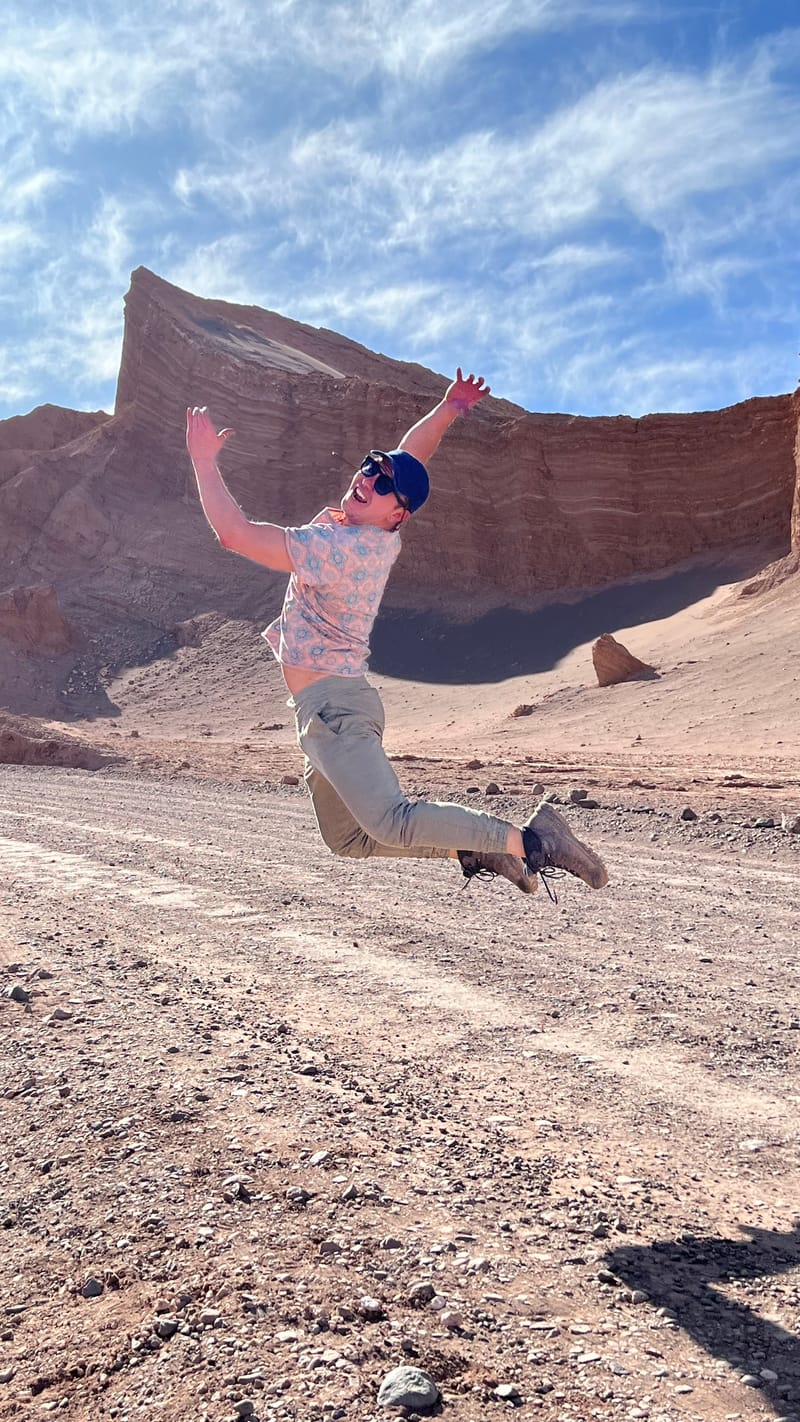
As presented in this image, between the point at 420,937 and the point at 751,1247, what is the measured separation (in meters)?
4.10

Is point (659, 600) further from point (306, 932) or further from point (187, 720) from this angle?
point (306, 932)

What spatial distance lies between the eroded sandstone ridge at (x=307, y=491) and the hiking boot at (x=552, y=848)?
3382 centimetres

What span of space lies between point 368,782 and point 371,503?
1.03 metres

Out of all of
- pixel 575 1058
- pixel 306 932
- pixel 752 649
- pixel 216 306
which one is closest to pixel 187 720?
pixel 752 649

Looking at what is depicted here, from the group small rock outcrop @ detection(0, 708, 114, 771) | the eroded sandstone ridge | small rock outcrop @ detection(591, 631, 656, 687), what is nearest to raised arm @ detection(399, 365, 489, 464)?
small rock outcrop @ detection(0, 708, 114, 771)

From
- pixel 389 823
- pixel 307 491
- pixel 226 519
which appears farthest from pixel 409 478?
pixel 307 491

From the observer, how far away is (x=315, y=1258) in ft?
10.1

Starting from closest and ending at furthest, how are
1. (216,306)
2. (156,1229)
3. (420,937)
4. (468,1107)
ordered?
(156,1229) → (468,1107) → (420,937) → (216,306)

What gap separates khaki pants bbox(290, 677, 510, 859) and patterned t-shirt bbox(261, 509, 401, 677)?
10cm

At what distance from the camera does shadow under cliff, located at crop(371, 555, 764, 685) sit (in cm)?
4034

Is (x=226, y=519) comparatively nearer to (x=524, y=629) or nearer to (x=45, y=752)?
(x=45, y=752)

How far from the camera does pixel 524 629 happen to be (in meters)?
43.8

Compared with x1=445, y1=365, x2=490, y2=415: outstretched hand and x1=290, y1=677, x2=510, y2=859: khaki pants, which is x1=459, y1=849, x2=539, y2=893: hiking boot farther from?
x1=445, y1=365, x2=490, y2=415: outstretched hand

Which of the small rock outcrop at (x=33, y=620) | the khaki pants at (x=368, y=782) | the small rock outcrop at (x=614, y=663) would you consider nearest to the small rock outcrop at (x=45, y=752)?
the small rock outcrop at (x=614, y=663)
